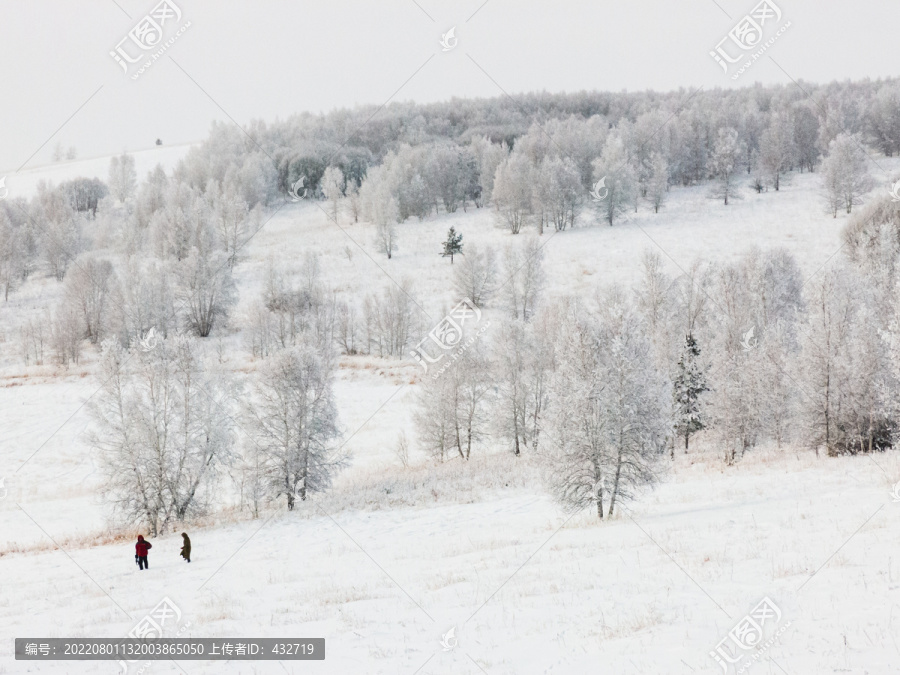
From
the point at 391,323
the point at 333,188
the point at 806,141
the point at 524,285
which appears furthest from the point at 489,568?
the point at 806,141

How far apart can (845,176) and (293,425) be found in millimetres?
86044

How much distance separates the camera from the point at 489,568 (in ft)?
50.5

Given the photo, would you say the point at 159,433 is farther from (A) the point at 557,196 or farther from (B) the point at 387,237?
(A) the point at 557,196

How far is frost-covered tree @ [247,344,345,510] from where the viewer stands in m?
30.2

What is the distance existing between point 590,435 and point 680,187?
105m

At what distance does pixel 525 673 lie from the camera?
29.2 ft

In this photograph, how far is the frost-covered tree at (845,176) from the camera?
274 feet

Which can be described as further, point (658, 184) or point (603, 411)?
point (658, 184)

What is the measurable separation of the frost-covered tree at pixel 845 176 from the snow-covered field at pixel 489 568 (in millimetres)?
62423

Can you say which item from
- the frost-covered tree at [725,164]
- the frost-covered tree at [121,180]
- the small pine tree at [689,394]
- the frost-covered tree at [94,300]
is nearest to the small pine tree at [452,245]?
the frost-covered tree at [94,300]

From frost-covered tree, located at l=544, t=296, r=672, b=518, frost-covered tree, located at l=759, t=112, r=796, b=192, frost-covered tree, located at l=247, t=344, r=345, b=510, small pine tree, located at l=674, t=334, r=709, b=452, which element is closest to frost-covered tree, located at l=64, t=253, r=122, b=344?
frost-covered tree, located at l=247, t=344, r=345, b=510

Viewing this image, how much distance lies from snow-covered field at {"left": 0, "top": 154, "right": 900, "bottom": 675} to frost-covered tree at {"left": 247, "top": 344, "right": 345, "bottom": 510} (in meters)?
1.60

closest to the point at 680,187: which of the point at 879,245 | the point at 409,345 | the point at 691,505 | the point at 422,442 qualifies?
the point at 879,245

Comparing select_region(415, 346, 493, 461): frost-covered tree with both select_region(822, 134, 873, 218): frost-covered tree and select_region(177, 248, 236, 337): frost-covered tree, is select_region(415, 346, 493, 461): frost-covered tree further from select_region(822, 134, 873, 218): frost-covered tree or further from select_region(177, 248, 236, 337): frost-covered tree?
select_region(822, 134, 873, 218): frost-covered tree
